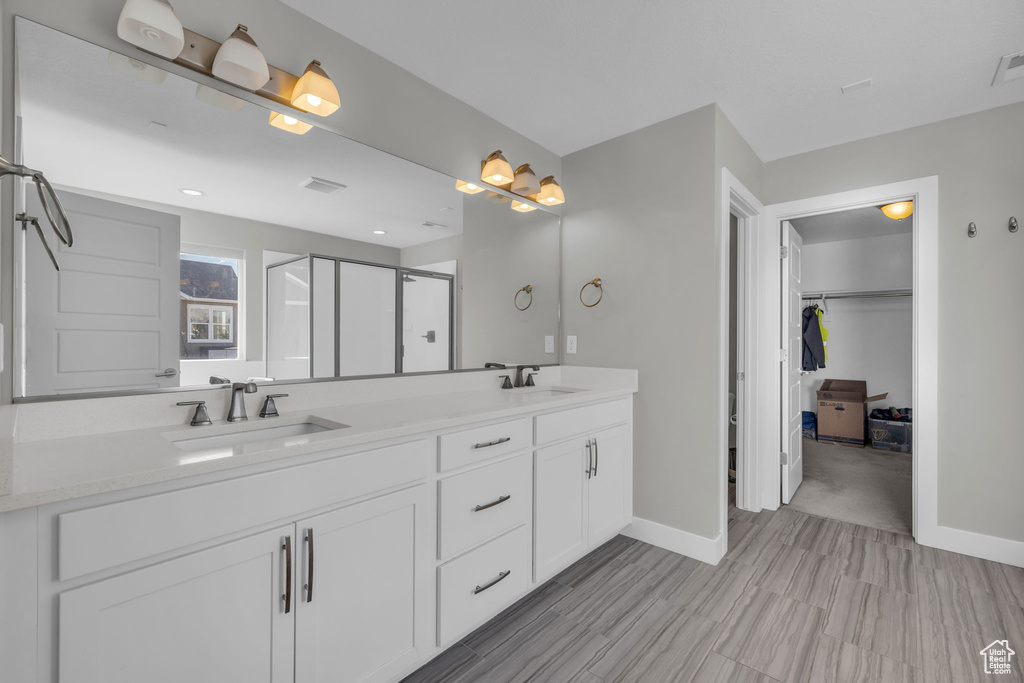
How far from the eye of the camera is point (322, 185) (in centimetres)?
182

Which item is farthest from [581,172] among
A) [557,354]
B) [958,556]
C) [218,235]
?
[958,556]

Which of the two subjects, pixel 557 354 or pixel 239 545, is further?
pixel 557 354

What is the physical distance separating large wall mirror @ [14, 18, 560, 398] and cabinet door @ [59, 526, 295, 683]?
0.65m

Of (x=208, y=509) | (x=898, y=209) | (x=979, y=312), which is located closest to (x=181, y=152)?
(x=208, y=509)

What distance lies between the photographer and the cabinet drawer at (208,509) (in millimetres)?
907

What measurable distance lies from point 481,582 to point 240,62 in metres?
1.96

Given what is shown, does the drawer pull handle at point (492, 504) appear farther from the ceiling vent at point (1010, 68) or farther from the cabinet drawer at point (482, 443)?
the ceiling vent at point (1010, 68)

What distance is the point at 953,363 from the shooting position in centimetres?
252

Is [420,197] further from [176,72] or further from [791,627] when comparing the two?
[791,627]

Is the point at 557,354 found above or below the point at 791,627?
above

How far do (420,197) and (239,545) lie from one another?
5.24 ft

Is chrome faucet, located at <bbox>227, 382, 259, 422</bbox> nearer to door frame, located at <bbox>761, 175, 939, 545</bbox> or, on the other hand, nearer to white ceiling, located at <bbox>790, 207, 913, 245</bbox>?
door frame, located at <bbox>761, 175, 939, 545</bbox>

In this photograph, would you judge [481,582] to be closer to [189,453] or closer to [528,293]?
[189,453]

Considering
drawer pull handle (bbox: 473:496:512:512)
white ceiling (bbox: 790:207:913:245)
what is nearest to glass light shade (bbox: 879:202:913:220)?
white ceiling (bbox: 790:207:913:245)
